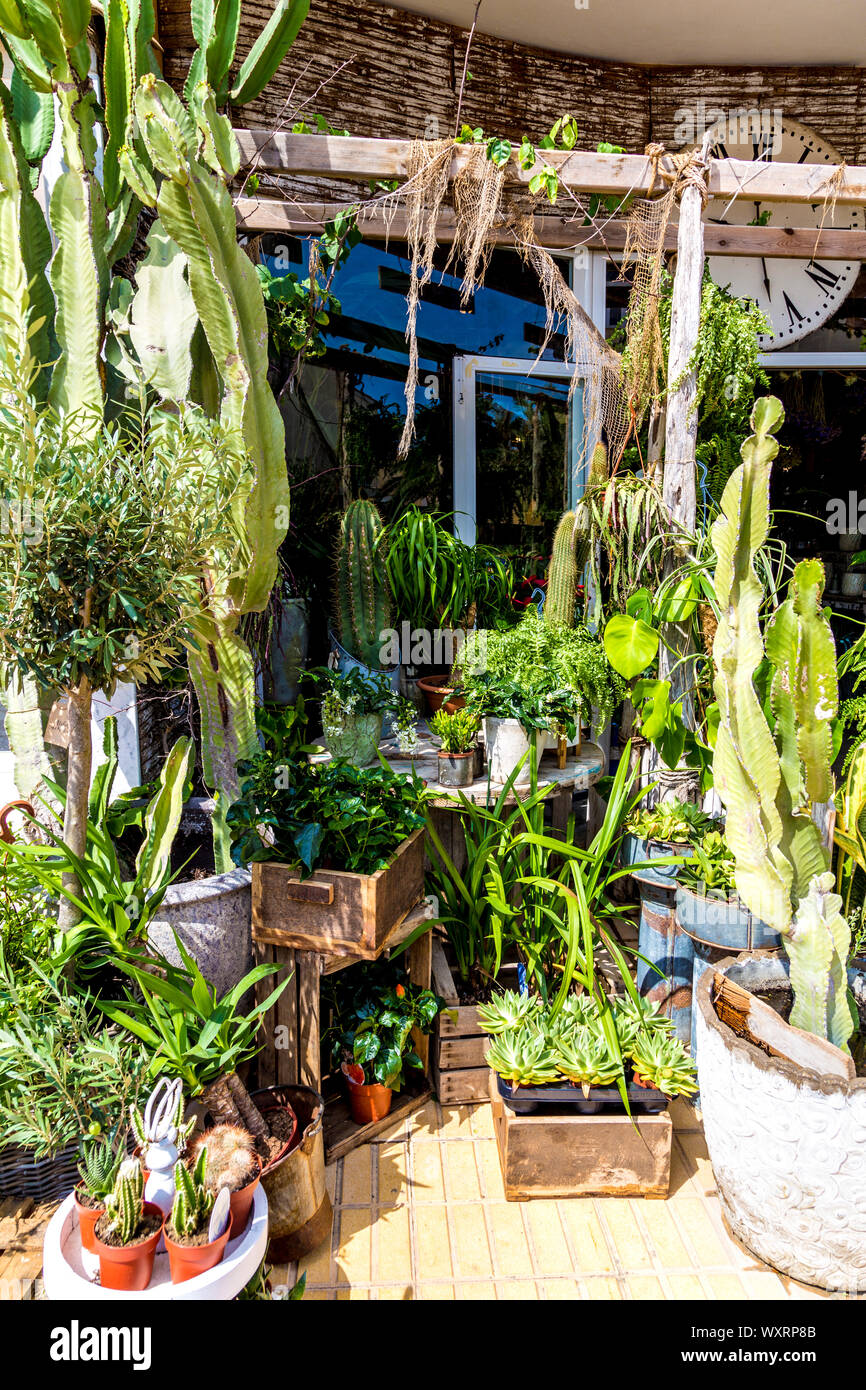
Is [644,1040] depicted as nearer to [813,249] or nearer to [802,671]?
[802,671]

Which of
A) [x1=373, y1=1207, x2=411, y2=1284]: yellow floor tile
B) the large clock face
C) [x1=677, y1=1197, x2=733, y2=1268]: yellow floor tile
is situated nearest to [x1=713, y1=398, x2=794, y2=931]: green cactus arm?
[x1=677, y1=1197, x2=733, y2=1268]: yellow floor tile

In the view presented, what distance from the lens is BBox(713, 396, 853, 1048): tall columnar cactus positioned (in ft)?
6.43

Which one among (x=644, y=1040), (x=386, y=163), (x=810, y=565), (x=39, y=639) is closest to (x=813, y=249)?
(x=386, y=163)

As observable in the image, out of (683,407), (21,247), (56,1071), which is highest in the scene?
(21,247)

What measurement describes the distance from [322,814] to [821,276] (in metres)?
4.20

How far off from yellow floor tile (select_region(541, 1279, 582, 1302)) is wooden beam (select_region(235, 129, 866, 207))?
3.13 m

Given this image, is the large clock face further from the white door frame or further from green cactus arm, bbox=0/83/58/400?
green cactus arm, bbox=0/83/58/400

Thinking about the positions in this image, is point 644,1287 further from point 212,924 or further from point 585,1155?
point 212,924

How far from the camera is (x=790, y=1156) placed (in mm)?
1832

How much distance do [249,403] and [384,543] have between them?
65.9 inches

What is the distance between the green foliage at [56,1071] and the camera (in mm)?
1812

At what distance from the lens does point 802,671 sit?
2018 millimetres

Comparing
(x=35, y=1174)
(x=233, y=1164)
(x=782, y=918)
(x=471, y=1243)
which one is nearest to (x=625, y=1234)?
(x=471, y=1243)

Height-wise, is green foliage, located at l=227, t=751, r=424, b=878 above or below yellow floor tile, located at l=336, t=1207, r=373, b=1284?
above
